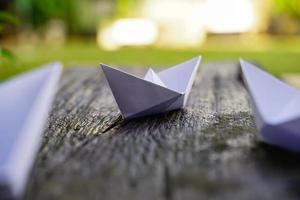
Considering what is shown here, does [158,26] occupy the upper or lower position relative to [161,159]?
lower

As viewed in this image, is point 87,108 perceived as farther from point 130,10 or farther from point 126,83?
point 130,10

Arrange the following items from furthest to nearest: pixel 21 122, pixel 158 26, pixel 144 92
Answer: pixel 158 26, pixel 144 92, pixel 21 122

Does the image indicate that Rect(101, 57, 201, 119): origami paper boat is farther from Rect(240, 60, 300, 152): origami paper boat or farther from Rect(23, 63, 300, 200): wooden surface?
Rect(240, 60, 300, 152): origami paper boat

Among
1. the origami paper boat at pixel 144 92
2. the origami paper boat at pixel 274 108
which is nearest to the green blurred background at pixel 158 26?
the origami paper boat at pixel 144 92

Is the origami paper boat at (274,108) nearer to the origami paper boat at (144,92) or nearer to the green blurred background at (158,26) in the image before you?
the origami paper boat at (144,92)

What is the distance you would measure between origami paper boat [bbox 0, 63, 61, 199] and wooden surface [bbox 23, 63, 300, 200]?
0.03 metres

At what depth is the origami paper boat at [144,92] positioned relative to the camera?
72cm

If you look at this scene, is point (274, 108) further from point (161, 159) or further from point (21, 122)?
point (21, 122)

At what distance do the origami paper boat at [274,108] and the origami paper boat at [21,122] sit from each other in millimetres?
239

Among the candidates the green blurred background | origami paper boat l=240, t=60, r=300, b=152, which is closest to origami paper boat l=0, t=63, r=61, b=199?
origami paper boat l=240, t=60, r=300, b=152

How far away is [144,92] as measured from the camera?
73 centimetres

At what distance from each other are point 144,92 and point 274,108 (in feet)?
0.67

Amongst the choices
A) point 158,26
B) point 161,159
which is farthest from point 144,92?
point 158,26

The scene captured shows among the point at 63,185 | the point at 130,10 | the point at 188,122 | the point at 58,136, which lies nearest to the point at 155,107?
the point at 188,122
